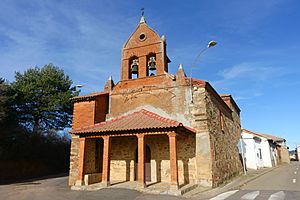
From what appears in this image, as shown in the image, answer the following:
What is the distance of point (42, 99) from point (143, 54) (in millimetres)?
16470

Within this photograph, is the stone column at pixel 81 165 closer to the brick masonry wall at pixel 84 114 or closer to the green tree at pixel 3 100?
the brick masonry wall at pixel 84 114

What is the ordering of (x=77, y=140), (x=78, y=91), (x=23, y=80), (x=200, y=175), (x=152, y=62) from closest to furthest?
(x=200, y=175), (x=77, y=140), (x=152, y=62), (x=23, y=80), (x=78, y=91)

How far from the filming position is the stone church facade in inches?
478

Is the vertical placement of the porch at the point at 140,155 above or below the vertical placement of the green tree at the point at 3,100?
below

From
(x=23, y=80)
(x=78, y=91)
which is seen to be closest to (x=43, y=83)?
(x=23, y=80)

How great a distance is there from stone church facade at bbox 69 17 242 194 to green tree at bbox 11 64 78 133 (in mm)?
12695

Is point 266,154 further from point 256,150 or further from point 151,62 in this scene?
point 151,62

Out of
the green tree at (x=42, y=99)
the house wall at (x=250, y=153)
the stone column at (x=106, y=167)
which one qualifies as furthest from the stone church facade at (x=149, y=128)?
the house wall at (x=250, y=153)

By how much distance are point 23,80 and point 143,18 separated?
57.4 ft

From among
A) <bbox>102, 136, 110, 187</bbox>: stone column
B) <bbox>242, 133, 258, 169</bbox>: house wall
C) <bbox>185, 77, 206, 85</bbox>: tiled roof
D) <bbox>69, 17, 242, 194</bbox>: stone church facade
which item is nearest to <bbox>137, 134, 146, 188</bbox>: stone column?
<bbox>69, 17, 242, 194</bbox>: stone church facade

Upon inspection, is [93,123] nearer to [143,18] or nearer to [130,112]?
[130,112]

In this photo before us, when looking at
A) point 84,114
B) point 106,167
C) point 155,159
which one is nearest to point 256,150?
point 155,159

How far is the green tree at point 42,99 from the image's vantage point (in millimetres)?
25450

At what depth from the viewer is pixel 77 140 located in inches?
582
